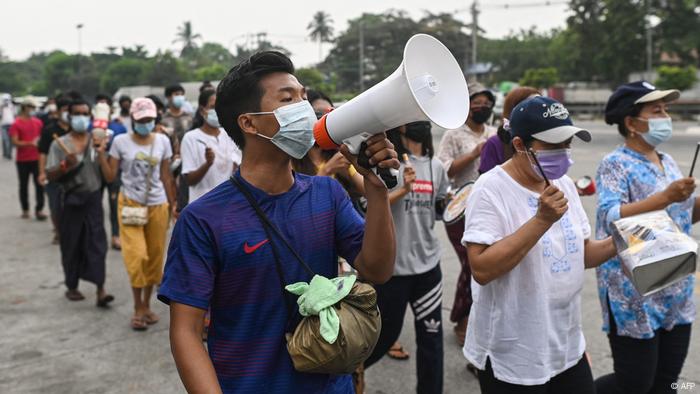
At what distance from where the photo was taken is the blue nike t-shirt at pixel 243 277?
1846mm

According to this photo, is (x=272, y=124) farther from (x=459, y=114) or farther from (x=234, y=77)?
(x=459, y=114)

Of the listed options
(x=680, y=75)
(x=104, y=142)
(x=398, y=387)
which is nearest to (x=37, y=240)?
(x=104, y=142)

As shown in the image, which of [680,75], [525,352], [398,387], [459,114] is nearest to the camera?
[459,114]

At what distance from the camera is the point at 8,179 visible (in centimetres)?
1537

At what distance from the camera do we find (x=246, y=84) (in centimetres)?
197

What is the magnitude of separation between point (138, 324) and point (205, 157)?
1423 millimetres

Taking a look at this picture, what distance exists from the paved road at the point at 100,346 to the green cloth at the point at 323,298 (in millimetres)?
2351

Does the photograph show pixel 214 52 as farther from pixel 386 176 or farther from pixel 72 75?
pixel 386 176

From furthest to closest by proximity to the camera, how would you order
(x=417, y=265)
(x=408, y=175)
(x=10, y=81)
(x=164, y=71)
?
(x=10, y=81), (x=164, y=71), (x=417, y=265), (x=408, y=175)

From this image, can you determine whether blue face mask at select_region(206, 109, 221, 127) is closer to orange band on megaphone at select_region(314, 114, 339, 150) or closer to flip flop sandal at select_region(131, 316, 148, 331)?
flip flop sandal at select_region(131, 316, 148, 331)

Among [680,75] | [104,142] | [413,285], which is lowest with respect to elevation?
[413,285]

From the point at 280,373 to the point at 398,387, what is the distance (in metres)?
2.32

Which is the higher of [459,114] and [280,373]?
[459,114]

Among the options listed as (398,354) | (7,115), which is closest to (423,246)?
(398,354)
